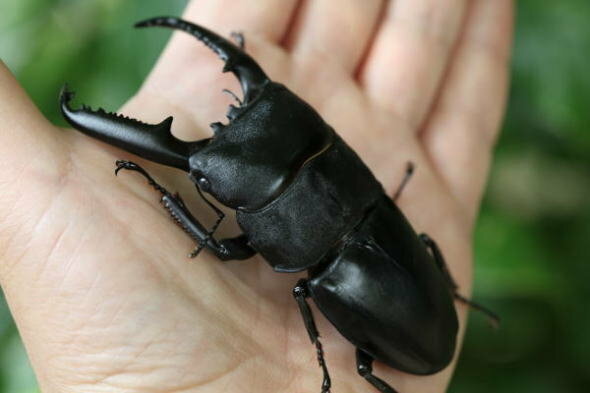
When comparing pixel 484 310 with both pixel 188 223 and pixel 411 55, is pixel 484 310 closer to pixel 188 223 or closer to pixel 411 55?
pixel 411 55

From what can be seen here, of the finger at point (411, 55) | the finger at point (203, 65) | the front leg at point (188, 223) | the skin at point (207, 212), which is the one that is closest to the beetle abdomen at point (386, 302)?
the skin at point (207, 212)

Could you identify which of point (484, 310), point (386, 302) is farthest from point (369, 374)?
point (484, 310)

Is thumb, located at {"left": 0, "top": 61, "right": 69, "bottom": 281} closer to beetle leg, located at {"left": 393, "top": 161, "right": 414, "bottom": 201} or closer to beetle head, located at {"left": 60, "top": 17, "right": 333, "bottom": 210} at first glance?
beetle head, located at {"left": 60, "top": 17, "right": 333, "bottom": 210}

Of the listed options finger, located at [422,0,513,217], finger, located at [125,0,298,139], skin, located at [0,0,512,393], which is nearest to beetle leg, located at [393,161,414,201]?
skin, located at [0,0,512,393]

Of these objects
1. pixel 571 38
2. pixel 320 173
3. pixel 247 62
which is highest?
pixel 571 38

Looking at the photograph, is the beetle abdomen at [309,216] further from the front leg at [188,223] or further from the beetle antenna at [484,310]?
the beetle antenna at [484,310]

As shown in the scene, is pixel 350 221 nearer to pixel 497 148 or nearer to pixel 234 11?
pixel 234 11

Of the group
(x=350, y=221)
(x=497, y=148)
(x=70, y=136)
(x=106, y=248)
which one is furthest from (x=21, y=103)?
(x=497, y=148)
